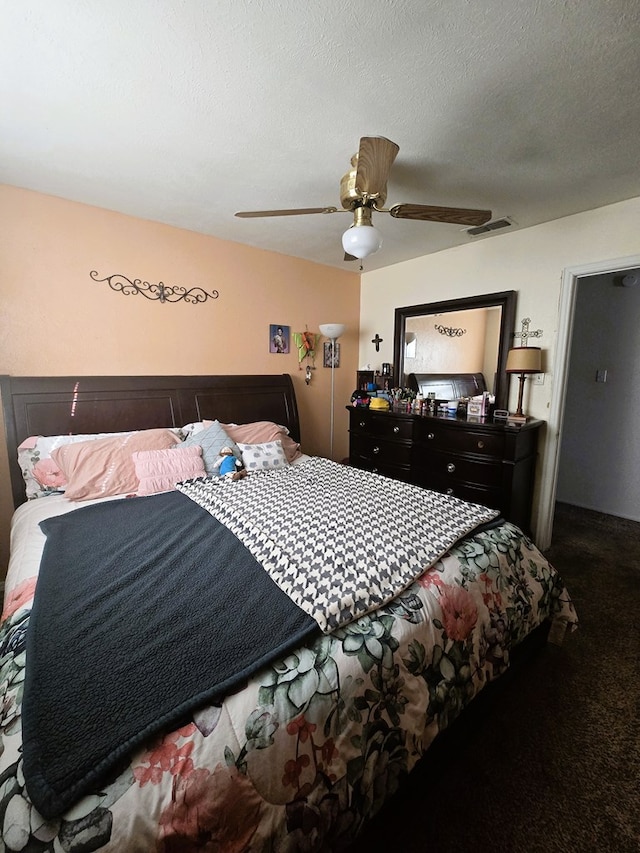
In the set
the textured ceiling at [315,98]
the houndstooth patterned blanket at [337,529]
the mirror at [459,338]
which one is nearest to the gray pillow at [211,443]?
the houndstooth patterned blanket at [337,529]

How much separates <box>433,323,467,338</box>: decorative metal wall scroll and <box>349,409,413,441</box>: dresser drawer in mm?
885

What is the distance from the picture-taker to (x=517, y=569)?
57.8 inches

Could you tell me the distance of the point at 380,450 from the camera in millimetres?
3270

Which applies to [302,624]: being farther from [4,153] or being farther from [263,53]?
[4,153]

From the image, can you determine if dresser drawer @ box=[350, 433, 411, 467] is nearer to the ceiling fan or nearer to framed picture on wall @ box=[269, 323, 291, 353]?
framed picture on wall @ box=[269, 323, 291, 353]

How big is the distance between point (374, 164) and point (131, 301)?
1.88 m

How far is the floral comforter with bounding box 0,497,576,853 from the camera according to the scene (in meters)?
0.62

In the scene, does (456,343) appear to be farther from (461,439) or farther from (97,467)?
→ (97,467)

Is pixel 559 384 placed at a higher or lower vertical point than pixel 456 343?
lower

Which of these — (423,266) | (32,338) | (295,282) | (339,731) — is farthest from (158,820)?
(423,266)

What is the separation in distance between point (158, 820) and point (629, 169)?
304 centimetres

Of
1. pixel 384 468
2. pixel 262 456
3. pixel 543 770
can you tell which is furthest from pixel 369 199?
pixel 543 770

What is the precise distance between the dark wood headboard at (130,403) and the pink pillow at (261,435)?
1.08 feet

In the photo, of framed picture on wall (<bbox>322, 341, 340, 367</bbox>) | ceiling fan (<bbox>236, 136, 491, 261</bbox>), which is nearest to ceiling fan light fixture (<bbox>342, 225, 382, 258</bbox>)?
ceiling fan (<bbox>236, 136, 491, 261</bbox>)
